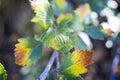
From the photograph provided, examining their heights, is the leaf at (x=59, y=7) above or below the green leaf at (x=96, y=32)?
above

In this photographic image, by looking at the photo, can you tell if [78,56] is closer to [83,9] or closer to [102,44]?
[83,9]

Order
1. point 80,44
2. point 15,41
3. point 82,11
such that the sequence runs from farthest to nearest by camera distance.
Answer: point 15,41
point 82,11
point 80,44

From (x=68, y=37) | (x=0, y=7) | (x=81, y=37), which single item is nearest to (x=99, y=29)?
(x=81, y=37)

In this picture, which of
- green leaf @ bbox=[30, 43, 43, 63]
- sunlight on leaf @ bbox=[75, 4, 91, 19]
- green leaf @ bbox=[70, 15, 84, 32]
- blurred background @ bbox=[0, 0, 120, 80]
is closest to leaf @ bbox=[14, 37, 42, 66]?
green leaf @ bbox=[30, 43, 43, 63]

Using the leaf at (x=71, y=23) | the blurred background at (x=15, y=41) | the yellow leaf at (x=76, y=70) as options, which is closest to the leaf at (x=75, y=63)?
the yellow leaf at (x=76, y=70)

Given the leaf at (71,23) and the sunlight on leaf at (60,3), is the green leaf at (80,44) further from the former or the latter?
the sunlight on leaf at (60,3)

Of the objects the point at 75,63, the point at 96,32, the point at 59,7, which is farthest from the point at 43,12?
the point at 59,7

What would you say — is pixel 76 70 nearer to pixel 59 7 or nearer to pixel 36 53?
pixel 36 53
